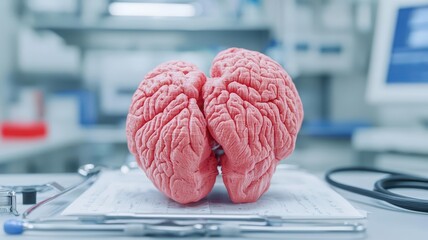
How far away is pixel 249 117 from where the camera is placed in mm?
379

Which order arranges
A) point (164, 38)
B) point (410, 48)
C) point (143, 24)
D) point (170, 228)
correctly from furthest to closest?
point (164, 38)
point (143, 24)
point (410, 48)
point (170, 228)

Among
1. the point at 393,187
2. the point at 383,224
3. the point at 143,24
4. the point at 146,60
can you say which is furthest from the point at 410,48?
the point at 146,60

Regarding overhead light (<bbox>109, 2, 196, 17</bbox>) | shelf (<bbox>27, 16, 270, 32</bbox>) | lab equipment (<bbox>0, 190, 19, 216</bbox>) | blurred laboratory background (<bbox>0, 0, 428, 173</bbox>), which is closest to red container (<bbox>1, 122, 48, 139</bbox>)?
blurred laboratory background (<bbox>0, 0, 428, 173</bbox>)

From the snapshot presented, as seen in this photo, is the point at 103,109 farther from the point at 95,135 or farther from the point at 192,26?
the point at 192,26

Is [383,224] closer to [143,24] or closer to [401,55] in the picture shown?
[401,55]

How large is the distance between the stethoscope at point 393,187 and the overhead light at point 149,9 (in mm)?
1619

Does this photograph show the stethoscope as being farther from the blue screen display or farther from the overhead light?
the overhead light

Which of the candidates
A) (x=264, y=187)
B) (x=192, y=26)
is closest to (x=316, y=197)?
(x=264, y=187)

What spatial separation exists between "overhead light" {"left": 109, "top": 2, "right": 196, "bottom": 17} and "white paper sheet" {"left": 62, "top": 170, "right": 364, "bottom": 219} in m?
A: 1.67

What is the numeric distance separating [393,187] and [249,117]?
0.22m

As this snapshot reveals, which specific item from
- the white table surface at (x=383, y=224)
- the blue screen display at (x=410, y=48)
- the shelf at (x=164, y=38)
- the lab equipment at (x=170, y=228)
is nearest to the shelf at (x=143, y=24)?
the shelf at (x=164, y=38)

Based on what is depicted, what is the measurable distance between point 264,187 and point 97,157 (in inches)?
67.3

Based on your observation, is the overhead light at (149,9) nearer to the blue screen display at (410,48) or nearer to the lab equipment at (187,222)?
the blue screen display at (410,48)

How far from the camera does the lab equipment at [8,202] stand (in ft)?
1.25
